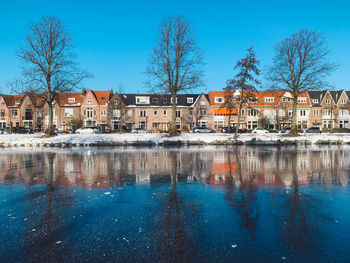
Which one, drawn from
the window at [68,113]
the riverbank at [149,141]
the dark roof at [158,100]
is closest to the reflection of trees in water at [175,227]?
the riverbank at [149,141]

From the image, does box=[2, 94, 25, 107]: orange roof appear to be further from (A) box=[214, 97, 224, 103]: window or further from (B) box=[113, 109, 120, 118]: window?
(A) box=[214, 97, 224, 103]: window

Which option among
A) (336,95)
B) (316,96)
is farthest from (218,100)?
(336,95)

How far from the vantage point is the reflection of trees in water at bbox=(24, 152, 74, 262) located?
389cm

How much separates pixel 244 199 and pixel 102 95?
202 feet

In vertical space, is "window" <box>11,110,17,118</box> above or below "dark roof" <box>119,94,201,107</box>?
below

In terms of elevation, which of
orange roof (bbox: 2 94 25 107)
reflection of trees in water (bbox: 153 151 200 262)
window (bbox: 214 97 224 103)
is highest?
orange roof (bbox: 2 94 25 107)

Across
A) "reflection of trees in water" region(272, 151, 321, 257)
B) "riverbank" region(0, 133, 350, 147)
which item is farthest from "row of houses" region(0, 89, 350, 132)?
"reflection of trees in water" region(272, 151, 321, 257)

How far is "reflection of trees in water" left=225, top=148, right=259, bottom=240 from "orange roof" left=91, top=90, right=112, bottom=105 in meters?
56.3

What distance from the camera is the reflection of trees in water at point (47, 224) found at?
3.89m

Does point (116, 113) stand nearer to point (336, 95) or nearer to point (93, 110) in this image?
point (93, 110)

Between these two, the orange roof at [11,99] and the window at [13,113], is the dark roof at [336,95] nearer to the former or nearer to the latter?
the orange roof at [11,99]

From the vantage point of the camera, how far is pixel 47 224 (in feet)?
16.6

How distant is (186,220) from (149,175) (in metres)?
5.23

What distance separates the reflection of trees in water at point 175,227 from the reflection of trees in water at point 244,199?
98 centimetres
